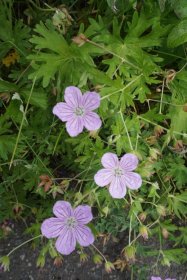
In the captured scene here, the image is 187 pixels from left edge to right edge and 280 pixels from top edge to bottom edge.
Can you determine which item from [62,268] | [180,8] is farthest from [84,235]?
[180,8]

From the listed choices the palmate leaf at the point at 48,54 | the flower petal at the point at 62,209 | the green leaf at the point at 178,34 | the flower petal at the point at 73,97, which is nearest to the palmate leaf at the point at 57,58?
the palmate leaf at the point at 48,54

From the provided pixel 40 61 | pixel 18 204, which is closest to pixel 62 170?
pixel 18 204

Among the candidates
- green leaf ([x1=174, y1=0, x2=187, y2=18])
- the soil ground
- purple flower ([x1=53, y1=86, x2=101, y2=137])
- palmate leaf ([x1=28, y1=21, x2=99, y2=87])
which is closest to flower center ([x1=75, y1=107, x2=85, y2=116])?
purple flower ([x1=53, y1=86, x2=101, y2=137])

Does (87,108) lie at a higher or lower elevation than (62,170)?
higher

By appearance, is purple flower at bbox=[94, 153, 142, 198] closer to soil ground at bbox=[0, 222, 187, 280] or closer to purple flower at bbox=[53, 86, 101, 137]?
purple flower at bbox=[53, 86, 101, 137]

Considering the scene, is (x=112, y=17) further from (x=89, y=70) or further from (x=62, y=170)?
(x=62, y=170)

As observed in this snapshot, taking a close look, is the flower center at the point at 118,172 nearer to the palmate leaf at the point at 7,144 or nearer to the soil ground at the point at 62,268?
the palmate leaf at the point at 7,144

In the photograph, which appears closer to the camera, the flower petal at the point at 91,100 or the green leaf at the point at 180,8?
the flower petal at the point at 91,100
